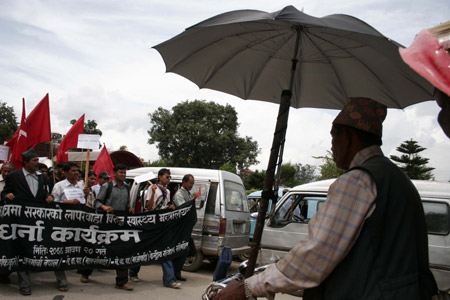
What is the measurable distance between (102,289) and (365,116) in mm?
5745

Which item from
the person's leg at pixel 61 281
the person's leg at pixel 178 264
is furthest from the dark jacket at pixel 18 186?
the person's leg at pixel 178 264

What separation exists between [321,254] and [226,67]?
2586 mm

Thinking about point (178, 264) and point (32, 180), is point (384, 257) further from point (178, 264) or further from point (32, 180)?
point (178, 264)

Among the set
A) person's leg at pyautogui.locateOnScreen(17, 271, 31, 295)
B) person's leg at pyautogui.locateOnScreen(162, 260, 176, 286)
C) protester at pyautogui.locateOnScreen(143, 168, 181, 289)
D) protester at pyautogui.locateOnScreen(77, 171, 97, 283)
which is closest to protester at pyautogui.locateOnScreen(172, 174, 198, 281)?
protester at pyautogui.locateOnScreen(143, 168, 181, 289)

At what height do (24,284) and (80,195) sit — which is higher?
(80,195)

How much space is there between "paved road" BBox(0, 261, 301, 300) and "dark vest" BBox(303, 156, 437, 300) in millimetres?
5060

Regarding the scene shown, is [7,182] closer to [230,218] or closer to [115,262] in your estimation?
[115,262]

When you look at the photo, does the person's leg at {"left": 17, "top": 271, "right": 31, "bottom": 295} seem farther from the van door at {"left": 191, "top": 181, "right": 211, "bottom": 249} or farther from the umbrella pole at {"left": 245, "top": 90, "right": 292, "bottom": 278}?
the umbrella pole at {"left": 245, "top": 90, "right": 292, "bottom": 278}

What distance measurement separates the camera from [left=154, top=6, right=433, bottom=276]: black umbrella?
272 centimetres

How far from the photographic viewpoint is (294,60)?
3.21 m

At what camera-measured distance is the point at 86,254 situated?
6.23 metres

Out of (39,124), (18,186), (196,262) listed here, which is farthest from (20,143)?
(196,262)

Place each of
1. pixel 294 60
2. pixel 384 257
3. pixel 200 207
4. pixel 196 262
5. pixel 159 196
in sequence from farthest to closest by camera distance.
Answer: pixel 200 207 < pixel 196 262 < pixel 159 196 < pixel 294 60 < pixel 384 257

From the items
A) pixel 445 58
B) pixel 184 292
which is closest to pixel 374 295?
pixel 445 58
